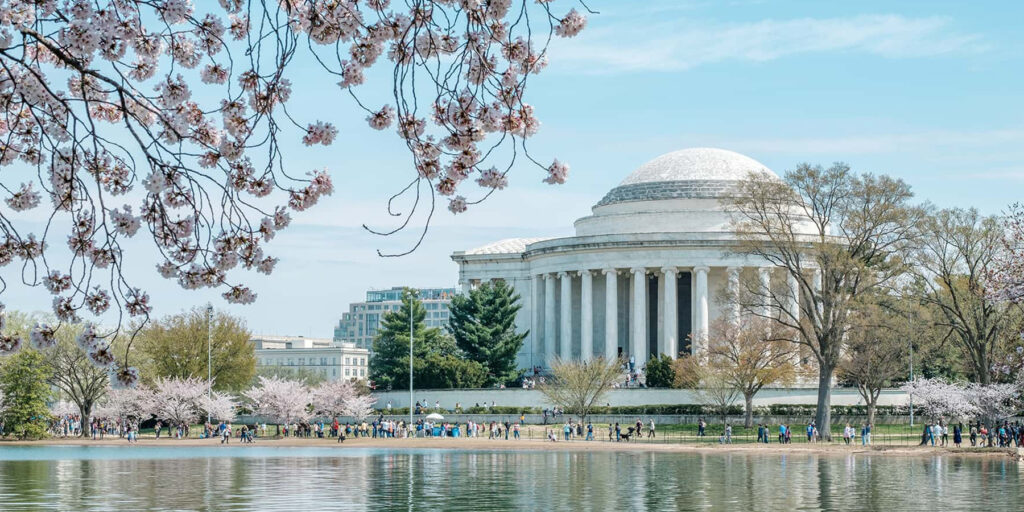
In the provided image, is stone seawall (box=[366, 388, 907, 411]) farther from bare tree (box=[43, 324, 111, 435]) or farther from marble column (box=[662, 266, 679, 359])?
bare tree (box=[43, 324, 111, 435])

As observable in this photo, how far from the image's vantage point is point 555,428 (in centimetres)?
9325

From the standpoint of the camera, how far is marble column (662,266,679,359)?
4200 inches

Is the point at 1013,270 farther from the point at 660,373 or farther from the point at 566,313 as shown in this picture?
the point at 566,313

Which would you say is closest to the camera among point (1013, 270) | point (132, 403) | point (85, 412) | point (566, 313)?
point (1013, 270)

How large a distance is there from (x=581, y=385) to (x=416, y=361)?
17.5 metres

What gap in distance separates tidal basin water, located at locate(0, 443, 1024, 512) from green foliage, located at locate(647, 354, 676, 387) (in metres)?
29.3

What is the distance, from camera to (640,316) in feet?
355

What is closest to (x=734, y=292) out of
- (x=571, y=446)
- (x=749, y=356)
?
(x=749, y=356)

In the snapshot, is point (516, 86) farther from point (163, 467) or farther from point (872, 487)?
point (163, 467)

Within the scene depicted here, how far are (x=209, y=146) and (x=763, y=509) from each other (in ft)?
85.5

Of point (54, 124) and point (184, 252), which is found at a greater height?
point (54, 124)

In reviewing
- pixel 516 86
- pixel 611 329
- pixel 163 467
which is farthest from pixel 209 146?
pixel 611 329

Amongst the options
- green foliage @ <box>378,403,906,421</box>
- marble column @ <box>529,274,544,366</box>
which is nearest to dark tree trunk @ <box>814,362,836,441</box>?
green foliage @ <box>378,403,906,421</box>

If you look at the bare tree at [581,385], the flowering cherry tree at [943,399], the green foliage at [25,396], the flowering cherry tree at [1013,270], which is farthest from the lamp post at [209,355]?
the flowering cherry tree at [1013,270]
